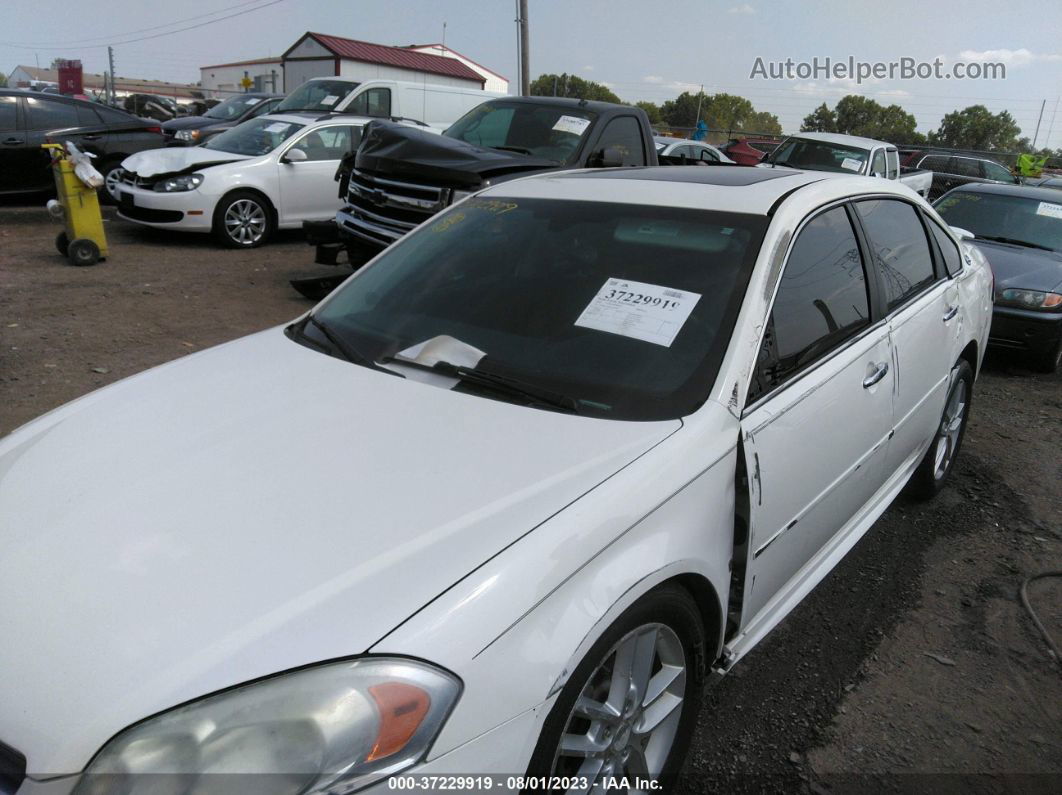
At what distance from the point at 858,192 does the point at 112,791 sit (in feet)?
9.81

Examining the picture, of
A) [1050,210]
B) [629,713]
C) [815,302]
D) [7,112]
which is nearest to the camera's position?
[629,713]

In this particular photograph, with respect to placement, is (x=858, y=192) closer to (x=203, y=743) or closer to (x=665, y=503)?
(x=665, y=503)

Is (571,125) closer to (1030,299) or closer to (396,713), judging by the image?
(1030,299)

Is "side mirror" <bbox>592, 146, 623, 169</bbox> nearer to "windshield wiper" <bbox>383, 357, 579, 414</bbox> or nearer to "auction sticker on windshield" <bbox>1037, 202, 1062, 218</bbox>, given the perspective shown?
"auction sticker on windshield" <bbox>1037, 202, 1062, 218</bbox>

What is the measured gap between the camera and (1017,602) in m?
3.37

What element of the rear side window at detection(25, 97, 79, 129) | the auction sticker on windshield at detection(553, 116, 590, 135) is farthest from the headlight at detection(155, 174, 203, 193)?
the auction sticker on windshield at detection(553, 116, 590, 135)

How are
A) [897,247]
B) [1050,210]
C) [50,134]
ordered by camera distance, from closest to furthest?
[897,247]
[1050,210]
[50,134]

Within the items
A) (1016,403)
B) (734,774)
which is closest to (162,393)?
(734,774)

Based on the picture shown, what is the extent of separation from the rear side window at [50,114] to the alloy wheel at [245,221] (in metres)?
3.40

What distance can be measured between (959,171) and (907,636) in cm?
1932

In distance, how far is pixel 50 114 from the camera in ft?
34.7

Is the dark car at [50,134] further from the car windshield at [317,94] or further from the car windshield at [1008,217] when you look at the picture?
the car windshield at [1008,217]

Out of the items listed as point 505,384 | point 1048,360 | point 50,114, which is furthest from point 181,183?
point 1048,360

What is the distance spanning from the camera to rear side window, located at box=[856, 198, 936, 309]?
3146mm
